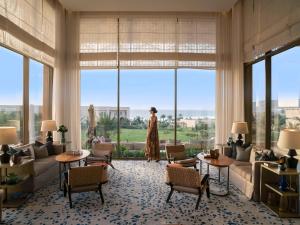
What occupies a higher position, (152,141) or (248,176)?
(152,141)

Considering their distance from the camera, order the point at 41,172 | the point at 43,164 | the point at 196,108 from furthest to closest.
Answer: the point at 196,108, the point at 43,164, the point at 41,172

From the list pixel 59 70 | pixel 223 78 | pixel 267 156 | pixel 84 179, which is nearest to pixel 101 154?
pixel 84 179

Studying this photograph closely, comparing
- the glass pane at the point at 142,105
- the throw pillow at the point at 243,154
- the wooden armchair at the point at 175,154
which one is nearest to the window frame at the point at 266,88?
the throw pillow at the point at 243,154

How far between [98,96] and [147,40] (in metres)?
2.43

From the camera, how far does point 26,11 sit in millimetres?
5590

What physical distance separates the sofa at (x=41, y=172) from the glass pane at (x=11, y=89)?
688 mm

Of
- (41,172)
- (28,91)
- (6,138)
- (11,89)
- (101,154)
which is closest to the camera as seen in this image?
(6,138)

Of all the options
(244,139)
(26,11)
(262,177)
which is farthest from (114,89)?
(262,177)

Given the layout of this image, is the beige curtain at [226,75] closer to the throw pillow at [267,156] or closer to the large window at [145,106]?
the large window at [145,106]

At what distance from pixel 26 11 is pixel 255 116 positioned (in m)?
6.40

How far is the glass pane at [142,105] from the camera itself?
7934 mm

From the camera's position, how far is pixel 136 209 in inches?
161

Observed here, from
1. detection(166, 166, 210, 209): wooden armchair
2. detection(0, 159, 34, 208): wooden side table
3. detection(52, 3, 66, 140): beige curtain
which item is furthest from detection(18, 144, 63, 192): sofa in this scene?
detection(166, 166, 210, 209): wooden armchair

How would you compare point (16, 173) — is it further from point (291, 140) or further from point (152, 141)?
point (291, 140)
